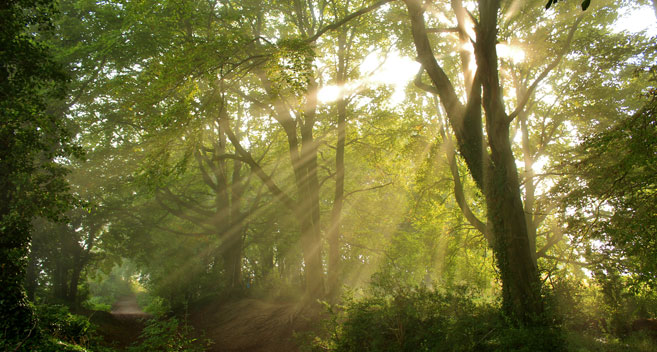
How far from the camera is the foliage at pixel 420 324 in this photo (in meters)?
7.20

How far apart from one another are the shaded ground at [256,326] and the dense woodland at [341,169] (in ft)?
0.42

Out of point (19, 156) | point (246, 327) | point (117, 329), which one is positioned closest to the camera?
point (19, 156)

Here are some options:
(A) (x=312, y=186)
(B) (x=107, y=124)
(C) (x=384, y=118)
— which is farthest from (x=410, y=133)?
(B) (x=107, y=124)

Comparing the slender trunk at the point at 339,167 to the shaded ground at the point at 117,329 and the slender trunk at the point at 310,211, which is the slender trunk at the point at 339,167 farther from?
the shaded ground at the point at 117,329

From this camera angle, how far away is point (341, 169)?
1634 cm

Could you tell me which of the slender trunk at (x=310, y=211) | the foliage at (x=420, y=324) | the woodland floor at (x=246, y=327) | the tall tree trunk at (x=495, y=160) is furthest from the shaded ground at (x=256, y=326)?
the tall tree trunk at (x=495, y=160)

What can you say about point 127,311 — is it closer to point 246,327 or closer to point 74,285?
point 74,285

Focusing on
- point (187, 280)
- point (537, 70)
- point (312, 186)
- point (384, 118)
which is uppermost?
point (537, 70)

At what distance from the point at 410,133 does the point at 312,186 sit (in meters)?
5.05

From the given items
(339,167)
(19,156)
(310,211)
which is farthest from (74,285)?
(339,167)

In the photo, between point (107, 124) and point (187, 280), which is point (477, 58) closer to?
point (107, 124)

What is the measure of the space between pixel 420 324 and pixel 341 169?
9.00 metres

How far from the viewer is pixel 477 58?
923cm

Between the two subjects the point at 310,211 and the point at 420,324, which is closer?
the point at 420,324
